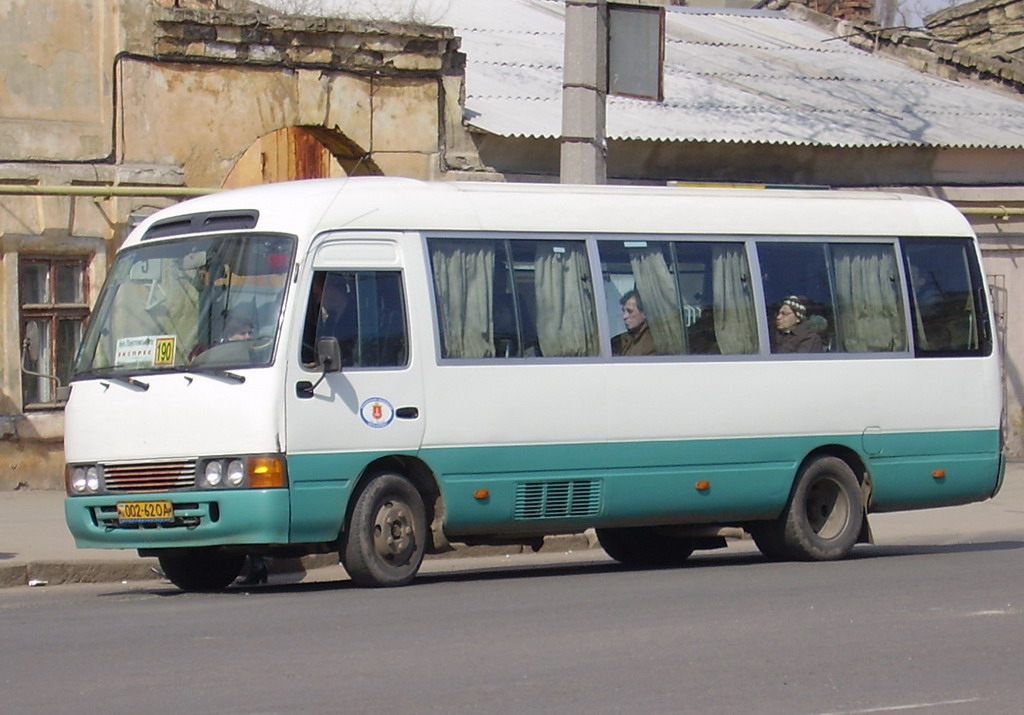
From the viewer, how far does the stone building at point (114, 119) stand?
1869cm

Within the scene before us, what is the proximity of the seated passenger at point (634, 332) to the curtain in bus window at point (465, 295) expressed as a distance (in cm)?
103

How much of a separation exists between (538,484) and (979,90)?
18.2 m

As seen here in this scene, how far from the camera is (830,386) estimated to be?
1358 cm

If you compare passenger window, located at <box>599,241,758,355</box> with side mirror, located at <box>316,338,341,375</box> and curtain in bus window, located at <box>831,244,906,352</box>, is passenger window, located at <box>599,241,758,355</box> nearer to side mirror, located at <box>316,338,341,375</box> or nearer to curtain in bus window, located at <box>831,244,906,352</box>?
curtain in bus window, located at <box>831,244,906,352</box>

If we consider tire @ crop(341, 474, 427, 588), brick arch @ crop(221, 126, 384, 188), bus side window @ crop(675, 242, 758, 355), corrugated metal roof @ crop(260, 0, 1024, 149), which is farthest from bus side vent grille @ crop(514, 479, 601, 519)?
brick arch @ crop(221, 126, 384, 188)

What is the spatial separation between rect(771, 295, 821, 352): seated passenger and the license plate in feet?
15.1

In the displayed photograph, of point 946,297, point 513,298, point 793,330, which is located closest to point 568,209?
point 513,298

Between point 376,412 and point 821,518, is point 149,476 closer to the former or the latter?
point 376,412

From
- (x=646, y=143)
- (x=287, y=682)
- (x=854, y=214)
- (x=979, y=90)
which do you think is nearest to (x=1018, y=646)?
(x=287, y=682)

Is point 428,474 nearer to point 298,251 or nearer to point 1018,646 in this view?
point 298,251

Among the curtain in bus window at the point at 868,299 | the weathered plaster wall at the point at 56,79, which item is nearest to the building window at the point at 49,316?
the weathered plaster wall at the point at 56,79

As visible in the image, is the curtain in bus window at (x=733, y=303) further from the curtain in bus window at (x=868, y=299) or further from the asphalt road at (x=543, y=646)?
the asphalt road at (x=543, y=646)

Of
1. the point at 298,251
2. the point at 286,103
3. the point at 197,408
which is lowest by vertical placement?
the point at 197,408

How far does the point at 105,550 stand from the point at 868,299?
6056mm
